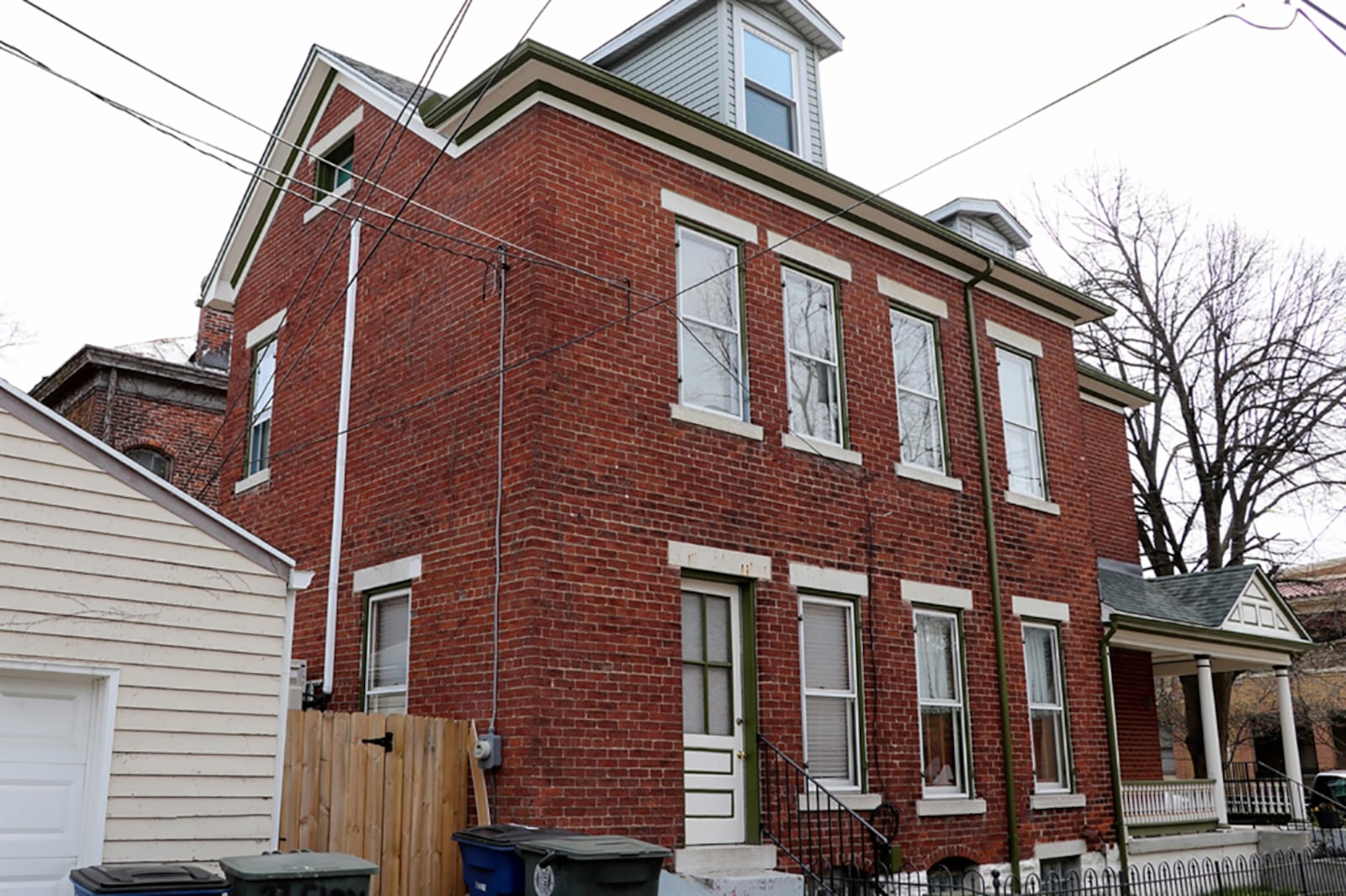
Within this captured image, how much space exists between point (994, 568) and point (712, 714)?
470cm

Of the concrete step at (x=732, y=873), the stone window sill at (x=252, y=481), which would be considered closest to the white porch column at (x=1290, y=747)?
the concrete step at (x=732, y=873)

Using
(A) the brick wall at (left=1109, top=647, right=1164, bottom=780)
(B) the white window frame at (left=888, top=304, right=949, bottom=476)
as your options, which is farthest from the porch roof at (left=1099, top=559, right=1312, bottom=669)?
(B) the white window frame at (left=888, top=304, right=949, bottom=476)

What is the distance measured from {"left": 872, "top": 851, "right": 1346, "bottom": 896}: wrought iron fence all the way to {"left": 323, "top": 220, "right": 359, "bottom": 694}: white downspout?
610cm

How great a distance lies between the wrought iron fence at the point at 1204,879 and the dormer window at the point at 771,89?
8515mm

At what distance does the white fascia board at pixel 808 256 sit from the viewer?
12.5 m

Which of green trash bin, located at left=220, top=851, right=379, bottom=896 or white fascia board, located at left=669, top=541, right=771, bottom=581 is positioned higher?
white fascia board, located at left=669, top=541, right=771, bottom=581

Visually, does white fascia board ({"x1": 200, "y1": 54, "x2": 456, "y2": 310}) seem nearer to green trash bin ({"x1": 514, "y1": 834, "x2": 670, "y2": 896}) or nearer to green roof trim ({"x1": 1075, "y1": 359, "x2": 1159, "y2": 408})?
green trash bin ({"x1": 514, "y1": 834, "x2": 670, "y2": 896})

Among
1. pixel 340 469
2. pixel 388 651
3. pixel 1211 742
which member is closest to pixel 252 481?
pixel 340 469

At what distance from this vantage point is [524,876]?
317 inches

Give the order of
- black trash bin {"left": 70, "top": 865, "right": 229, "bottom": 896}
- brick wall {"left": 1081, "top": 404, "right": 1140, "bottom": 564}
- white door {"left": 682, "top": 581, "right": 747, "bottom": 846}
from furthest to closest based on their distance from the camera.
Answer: brick wall {"left": 1081, "top": 404, "right": 1140, "bottom": 564}
white door {"left": 682, "top": 581, "right": 747, "bottom": 846}
black trash bin {"left": 70, "top": 865, "right": 229, "bottom": 896}

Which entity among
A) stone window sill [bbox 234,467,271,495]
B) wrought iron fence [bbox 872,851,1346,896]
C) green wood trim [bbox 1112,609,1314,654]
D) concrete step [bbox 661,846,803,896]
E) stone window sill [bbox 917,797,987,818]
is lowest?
wrought iron fence [bbox 872,851,1346,896]

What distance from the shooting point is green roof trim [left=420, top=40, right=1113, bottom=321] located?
1066cm

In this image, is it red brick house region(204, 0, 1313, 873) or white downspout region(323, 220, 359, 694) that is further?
white downspout region(323, 220, 359, 694)

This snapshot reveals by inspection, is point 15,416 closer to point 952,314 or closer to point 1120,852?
point 952,314
